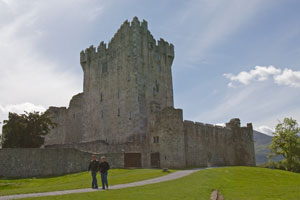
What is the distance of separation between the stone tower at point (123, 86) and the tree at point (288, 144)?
56.5 feet

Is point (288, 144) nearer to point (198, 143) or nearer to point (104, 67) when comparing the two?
point (198, 143)

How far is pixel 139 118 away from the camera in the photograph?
4103cm

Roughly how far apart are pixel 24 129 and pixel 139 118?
533 inches

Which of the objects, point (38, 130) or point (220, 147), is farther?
point (220, 147)

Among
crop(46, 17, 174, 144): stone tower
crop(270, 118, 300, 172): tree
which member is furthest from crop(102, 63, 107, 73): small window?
crop(270, 118, 300, 172): tree

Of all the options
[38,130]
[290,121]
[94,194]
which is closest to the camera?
[94,194]

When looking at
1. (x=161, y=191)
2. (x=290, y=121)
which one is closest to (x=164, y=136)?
(x=161, y=191)

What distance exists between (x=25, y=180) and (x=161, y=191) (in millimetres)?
14971

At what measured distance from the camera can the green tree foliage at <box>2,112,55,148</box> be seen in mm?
34188

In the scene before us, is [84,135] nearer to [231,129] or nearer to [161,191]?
[231,129]

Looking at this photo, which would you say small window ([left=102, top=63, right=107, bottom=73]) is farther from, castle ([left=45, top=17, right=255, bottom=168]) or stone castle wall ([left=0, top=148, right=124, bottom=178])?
stone castle wall ([left=0, top=148, right=124, bottom=178])

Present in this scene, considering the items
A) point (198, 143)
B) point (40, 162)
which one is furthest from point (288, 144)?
point (40, 162)

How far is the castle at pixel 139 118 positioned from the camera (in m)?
36.1

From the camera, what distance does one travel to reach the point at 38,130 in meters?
35.5
